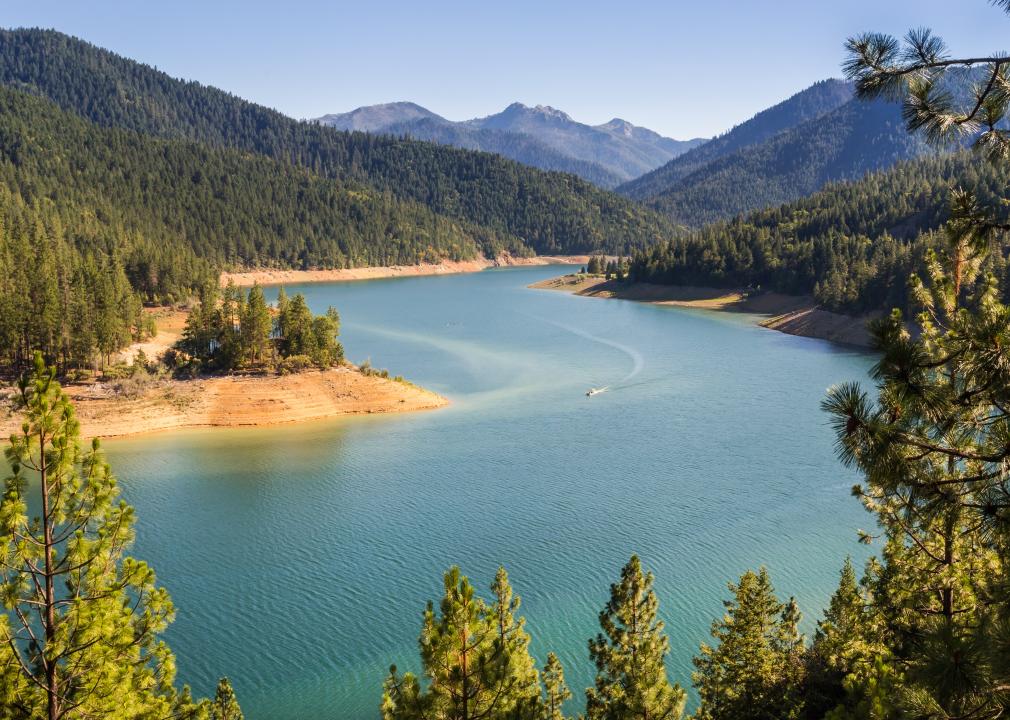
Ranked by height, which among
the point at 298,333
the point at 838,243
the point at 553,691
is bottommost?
the point at 553,691

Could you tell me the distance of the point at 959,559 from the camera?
14.3m

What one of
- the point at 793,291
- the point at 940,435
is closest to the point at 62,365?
the point at 940,435

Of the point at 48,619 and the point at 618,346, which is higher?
the point at 48,619

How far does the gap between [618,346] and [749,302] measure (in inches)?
1950

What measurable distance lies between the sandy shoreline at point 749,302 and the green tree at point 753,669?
60.4 m

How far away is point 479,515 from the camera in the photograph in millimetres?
39375

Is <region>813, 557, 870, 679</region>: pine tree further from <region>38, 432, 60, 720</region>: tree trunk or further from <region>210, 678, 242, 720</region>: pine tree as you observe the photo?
<region>38, 432, 60, 720</region>: tree trunk

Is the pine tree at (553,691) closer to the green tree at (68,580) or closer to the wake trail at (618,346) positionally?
the green tree at (68,580)

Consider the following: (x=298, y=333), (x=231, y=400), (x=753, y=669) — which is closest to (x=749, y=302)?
(x=298, y=333)

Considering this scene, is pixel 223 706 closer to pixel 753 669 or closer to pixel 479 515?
pixel 753 669

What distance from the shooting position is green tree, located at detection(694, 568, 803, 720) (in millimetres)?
19500

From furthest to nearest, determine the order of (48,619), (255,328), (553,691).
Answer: (255,328), (553,691), (48,619)

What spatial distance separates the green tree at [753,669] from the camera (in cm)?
1950

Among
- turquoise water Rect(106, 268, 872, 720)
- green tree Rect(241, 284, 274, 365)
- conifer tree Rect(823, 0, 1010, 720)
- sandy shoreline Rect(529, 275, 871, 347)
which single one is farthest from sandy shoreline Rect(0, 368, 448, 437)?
conifer tree Rect(823, 0, 1010, 720)
